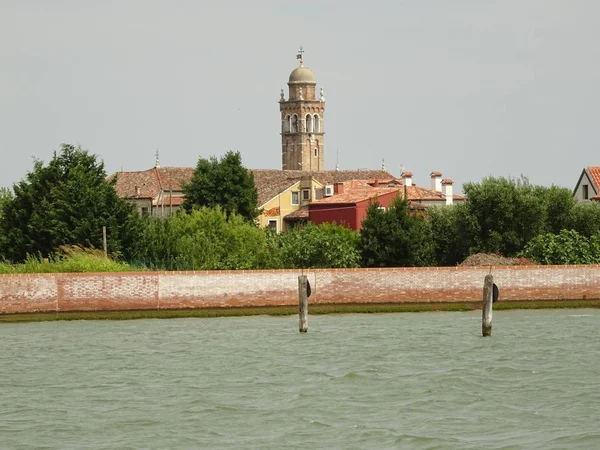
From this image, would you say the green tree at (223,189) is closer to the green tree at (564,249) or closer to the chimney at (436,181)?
the chimney at (436,181)

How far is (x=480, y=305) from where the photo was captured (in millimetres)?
38688

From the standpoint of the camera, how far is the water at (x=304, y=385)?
1867 cm

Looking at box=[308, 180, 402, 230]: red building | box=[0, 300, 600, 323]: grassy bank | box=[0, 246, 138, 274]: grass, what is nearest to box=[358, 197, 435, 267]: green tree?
box=[0, 300, 600, 323]: grassy bank

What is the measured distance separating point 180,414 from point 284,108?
11343 cm

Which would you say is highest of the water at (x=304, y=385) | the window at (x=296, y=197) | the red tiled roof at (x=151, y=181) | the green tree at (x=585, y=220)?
the red tiled roof at (x=151, y=181)

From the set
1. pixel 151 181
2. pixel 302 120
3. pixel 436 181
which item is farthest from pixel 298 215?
pixel 302 120

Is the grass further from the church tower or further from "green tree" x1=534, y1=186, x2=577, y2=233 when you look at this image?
the church tower

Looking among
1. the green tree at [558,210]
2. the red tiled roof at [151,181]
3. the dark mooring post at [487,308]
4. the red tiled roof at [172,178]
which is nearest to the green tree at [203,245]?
the green tree at [558,210]

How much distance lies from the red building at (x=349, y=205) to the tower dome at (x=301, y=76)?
6710 centimetres

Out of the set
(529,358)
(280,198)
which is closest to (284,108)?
(280,198)

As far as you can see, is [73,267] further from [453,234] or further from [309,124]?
[309,124]

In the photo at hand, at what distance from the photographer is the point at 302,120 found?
131625 mm

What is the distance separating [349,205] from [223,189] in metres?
9.48

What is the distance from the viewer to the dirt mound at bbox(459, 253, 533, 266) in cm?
4378
